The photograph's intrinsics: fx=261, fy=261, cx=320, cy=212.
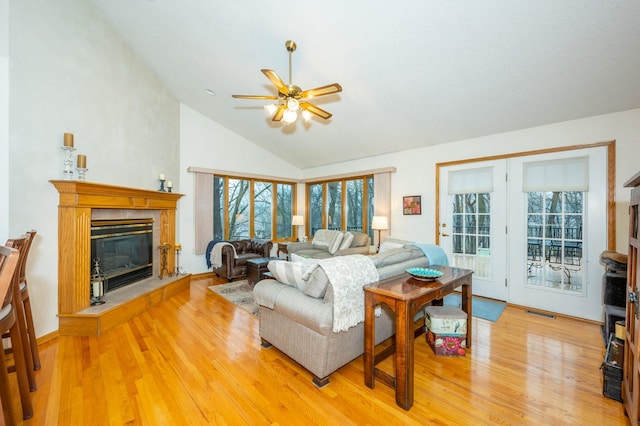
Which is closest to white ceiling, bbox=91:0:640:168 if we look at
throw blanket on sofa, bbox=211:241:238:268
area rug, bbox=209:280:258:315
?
throw blanket on sofa, bbox=211:241:238:268

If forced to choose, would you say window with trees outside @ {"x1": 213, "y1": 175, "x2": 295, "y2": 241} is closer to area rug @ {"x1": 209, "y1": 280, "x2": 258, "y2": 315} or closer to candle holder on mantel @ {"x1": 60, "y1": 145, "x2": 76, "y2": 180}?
area rug @ {"x1": 209, "y1": 280, "x2": 258, "y2": 315}

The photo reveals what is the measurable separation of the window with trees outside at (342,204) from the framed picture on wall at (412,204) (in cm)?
87

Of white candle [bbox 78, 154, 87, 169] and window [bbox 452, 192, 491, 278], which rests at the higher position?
white candle [bbox 78, 154, 87, 169]

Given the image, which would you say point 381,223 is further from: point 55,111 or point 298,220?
point 55,111

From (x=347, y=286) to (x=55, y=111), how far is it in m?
3.51

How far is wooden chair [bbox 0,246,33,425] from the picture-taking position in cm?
112

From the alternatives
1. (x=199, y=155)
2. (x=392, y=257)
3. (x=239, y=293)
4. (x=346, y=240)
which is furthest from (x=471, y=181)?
(x=199, y=155)

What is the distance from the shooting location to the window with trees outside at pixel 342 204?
18.7ft

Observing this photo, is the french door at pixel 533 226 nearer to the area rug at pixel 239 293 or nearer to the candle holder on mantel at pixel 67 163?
the area rug at pixel 239 293

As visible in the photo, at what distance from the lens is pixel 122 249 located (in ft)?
12.2

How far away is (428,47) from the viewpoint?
103 inches

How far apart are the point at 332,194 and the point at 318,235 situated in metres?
1.20

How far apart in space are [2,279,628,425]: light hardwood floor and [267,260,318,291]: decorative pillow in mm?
703

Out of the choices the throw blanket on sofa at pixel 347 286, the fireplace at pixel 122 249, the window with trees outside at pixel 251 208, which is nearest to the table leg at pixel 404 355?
the throw blanket on sofa at pixel 347 286
